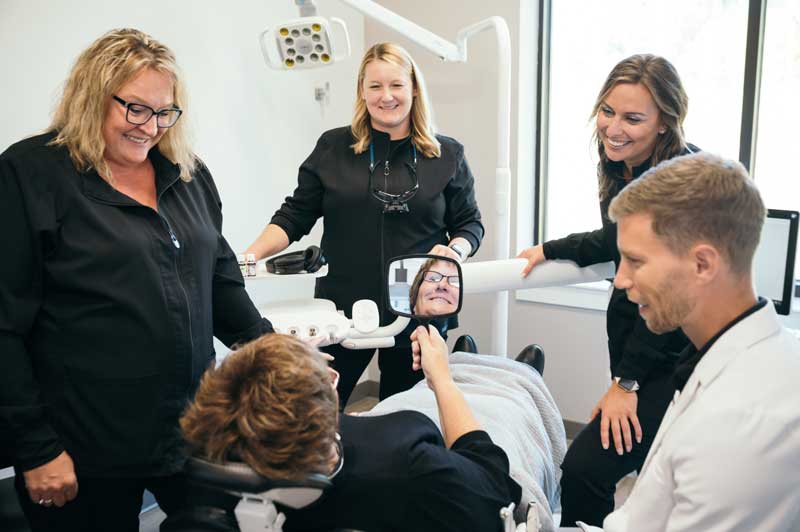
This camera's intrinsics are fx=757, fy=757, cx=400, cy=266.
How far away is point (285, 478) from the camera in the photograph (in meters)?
1.02

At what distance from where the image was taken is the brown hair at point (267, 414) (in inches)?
41.1

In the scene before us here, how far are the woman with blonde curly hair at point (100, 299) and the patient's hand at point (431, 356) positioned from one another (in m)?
0.46

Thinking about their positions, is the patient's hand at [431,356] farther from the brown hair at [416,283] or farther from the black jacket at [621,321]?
the black jacket at [621,321]

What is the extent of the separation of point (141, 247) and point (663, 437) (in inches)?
37.1

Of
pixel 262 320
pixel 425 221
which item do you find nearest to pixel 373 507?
pixel 262 320

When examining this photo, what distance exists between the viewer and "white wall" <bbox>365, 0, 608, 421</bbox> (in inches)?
125

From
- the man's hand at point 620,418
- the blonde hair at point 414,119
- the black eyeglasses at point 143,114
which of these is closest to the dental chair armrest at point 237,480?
the black eyeglasses at point 143,114

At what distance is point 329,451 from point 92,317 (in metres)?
0.54

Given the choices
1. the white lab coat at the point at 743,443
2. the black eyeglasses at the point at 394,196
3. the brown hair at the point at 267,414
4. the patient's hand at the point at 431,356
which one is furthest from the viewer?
the black eyeglasses at the point at 394,196

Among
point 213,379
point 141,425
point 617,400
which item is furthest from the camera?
point 617,400

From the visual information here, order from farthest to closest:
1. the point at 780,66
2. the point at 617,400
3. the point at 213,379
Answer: the point at 780,66
the point at 617,400
the point at 213,379

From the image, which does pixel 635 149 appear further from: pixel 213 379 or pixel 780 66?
pixel 780 66

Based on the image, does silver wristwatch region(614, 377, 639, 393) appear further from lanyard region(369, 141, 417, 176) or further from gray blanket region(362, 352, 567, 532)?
lanyard region(369, 141, 417, 176)

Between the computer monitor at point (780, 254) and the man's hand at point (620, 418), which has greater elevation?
the computer monitor at point (780, 254)
